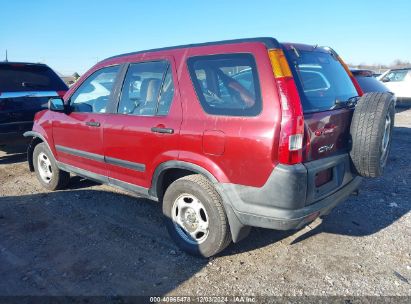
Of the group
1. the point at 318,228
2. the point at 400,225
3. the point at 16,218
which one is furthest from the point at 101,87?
the point at 400,225

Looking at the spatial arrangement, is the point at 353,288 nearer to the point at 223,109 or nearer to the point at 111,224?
the point at 223,109

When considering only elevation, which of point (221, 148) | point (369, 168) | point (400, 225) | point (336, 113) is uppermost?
point (336, 113)

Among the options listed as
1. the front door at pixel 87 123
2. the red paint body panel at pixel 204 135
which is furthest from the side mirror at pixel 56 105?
the red paint body panel at pixel 204 135

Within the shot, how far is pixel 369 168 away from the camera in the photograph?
9.83 ft

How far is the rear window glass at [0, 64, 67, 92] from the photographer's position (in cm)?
627

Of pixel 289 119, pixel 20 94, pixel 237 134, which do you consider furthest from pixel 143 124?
pixel 20 94

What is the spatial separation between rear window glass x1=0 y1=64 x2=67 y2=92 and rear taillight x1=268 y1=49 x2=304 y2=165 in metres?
5.60

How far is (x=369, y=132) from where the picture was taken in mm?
2930

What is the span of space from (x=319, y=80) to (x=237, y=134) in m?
1.06

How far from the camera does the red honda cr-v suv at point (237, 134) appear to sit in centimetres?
257

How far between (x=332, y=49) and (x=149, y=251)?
9.46 ft

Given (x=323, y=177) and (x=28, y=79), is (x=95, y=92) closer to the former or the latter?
(x=323, y=177)

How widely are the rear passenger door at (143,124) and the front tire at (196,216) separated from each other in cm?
32

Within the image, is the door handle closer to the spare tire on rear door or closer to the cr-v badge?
the cr-v badge
